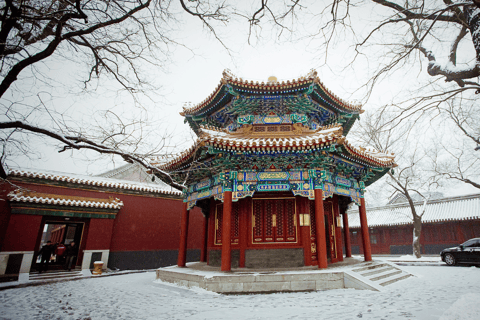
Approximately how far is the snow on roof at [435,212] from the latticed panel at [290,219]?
19.1 meters

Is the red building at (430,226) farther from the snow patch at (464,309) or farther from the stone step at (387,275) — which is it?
the snow patch at (464,309)

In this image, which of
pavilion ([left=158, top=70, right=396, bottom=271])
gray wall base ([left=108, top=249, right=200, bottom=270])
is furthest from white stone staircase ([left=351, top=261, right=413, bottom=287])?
gray wall base ([left=108, top=249, right=200, bottom=270])

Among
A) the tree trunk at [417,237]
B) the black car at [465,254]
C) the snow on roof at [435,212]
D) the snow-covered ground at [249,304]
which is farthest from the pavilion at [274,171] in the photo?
the snow on roof at [435,212]

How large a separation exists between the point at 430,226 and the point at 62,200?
2787 cm

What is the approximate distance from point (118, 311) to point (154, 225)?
1089cm

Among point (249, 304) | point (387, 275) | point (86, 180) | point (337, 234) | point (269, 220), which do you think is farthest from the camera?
point (86, 180)

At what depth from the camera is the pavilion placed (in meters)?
8.85

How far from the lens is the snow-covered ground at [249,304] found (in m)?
5.18

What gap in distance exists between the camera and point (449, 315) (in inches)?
187

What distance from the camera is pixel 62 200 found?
13.7m

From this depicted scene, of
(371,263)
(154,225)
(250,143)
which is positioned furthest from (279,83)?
(154,225)

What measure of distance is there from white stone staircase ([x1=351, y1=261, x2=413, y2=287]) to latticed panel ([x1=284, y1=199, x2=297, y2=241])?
2229mm

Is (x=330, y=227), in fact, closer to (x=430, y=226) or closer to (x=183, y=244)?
(x=183, y=244)

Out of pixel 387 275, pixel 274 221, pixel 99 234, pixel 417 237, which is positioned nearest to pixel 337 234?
pixel 387 275
